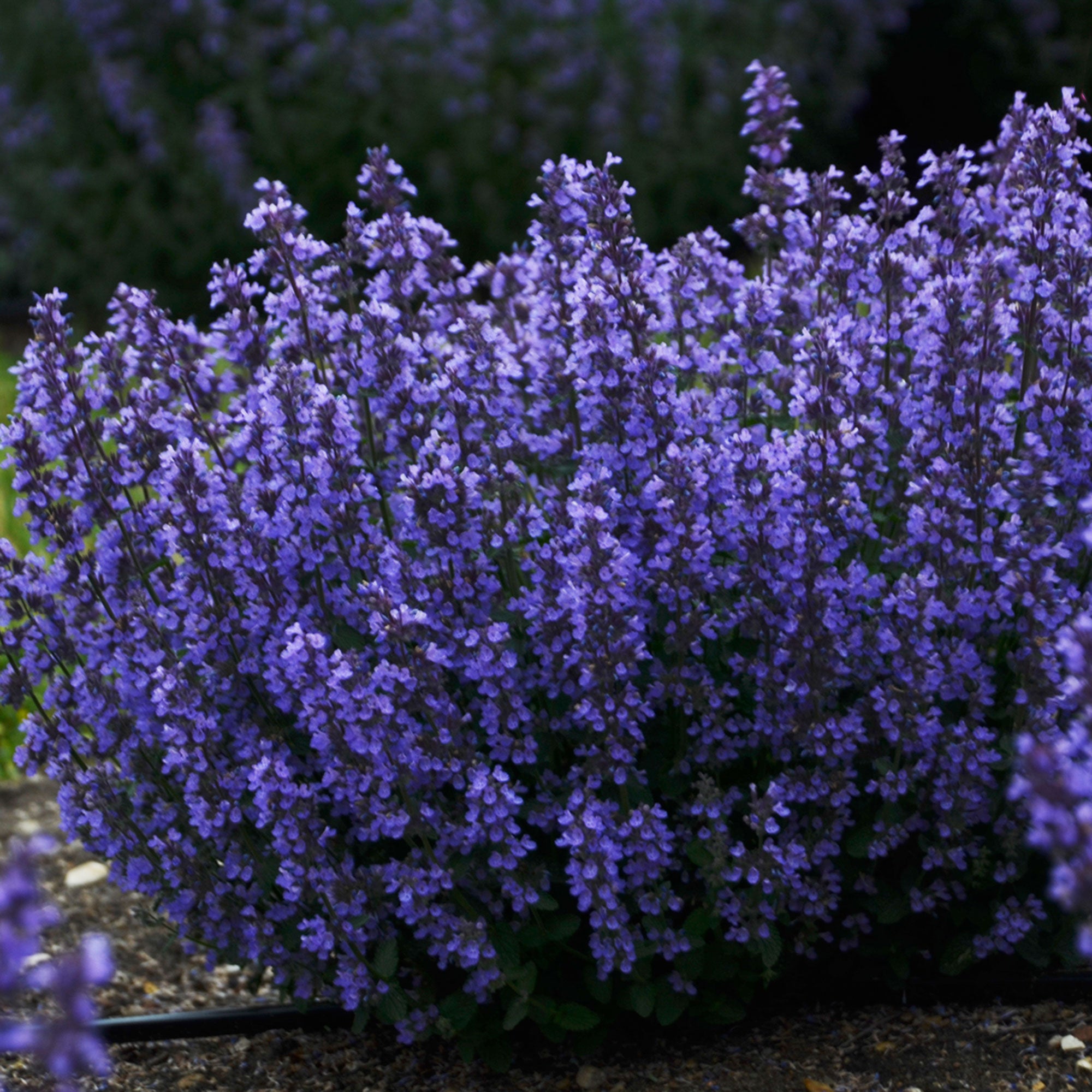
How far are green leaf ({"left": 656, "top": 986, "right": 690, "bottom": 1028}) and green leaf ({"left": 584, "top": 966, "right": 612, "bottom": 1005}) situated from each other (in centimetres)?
10

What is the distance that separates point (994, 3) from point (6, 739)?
9.67 m

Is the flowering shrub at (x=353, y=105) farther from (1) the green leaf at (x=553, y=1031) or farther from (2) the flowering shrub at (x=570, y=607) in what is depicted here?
(1) the green leaf at (x=553, y=1031)

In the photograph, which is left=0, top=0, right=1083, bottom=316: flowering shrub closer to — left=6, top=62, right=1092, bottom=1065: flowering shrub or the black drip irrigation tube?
left=6, top=62, right=1092, bottom=1065: flowering shrub

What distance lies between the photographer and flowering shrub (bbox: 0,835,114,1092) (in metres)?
1.49

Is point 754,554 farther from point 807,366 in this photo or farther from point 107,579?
point 107,579

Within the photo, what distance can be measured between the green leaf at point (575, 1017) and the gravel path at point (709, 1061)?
234 millimetres

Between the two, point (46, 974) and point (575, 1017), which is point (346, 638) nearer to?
point (575, 1017)

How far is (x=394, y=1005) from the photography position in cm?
266

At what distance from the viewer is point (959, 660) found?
261 centimetres

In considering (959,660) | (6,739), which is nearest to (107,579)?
(959,660)

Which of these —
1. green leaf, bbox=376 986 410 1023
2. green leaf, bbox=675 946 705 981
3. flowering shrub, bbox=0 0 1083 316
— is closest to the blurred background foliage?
flowering shrub, bbox=0 0 1083 316

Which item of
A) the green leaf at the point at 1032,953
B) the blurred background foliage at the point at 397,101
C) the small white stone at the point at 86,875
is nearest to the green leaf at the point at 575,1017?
the green leaf at the point at 1032,953

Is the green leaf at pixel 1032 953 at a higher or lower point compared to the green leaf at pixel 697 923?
lower

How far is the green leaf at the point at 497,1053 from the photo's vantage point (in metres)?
2.80
